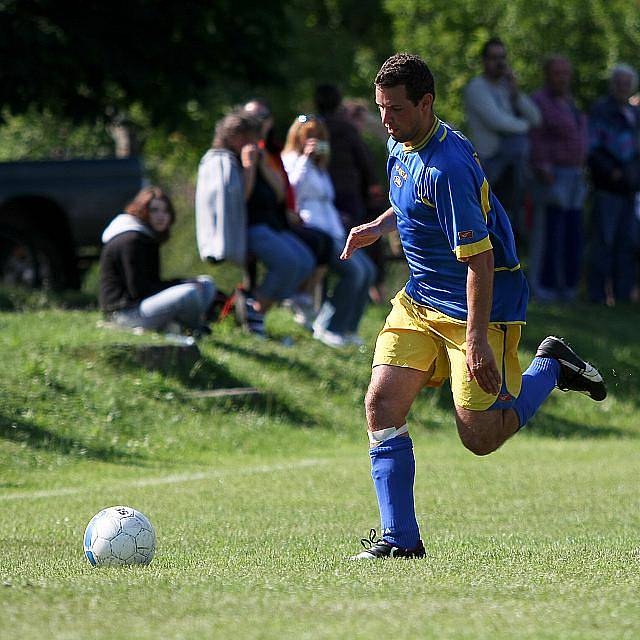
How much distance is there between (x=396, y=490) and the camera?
7199mm

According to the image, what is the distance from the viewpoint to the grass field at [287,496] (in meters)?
A: 5.36

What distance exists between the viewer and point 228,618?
5203 mm

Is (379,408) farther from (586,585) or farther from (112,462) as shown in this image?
(112,462)

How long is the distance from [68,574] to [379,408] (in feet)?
5.44

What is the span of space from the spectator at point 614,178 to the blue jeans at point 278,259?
5.50m

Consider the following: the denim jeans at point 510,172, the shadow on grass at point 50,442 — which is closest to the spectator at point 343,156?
the denim jeans at point 510,172

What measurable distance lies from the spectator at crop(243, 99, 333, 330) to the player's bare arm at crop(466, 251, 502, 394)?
7725 mm

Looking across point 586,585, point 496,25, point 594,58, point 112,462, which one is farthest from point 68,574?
point 496,25

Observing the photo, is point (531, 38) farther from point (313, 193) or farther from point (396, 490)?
point (396, 490)

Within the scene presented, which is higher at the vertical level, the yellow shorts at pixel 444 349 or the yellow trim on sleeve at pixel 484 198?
the yellow trim on sleeve at pixel 484 198

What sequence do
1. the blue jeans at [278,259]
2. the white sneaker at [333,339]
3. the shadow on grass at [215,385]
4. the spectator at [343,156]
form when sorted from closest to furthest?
1. the shadow on grass at [215,385]
2. the blue jeans at [278,259]
3. the white sneaker at [333,339]
4. the spectator at [343,156]

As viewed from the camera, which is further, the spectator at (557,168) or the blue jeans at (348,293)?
the spectator at (557,168)

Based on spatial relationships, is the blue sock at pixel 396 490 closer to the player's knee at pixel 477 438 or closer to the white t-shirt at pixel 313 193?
the player's knee at pixel 477 438

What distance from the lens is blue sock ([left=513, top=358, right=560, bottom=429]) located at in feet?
24.7
